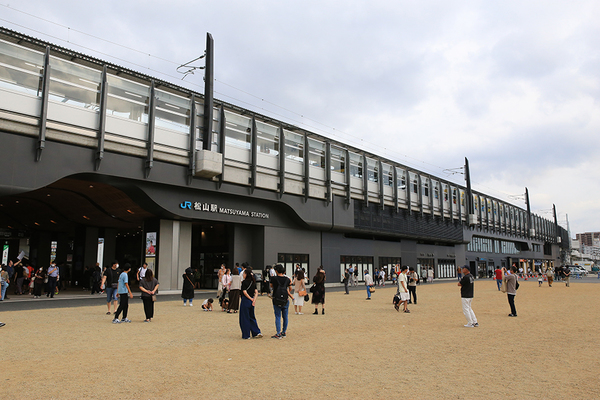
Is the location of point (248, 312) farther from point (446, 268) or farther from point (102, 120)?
point (446, 268)

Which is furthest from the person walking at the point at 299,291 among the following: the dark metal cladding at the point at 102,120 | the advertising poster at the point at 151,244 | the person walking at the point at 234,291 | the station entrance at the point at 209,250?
the station entrance at the point at 209,250

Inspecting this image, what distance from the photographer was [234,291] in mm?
14430

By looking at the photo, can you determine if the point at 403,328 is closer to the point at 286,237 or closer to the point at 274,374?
the point at 274,374

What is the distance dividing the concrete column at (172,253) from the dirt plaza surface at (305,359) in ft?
39.6

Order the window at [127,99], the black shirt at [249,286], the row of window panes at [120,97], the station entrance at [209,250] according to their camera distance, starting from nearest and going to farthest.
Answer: the black shirt at [249,286] < the row of window panes at [120,97] < the window at [127,99] < the station entrance at [209,250]

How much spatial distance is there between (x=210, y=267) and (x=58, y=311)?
1498 centimetres

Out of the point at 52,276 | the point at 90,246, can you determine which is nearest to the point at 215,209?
the point at 52,276

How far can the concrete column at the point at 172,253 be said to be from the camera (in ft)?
81.8

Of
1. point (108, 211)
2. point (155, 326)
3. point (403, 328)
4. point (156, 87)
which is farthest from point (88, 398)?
point (108, 211)

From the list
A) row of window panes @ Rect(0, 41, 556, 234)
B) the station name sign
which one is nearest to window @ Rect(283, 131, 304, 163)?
row of window panes @ Rect(0, 41, 556, 234)

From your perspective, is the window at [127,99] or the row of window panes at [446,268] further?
the row of window panes at [446,268]

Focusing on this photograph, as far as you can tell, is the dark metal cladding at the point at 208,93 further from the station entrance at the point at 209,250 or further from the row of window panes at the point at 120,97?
the station entrance at the point at 209,250

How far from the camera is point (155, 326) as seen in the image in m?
11.7

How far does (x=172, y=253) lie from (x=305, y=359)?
1958cm
